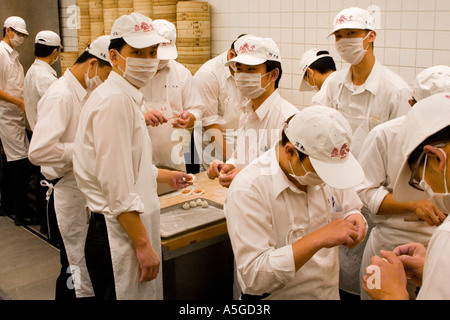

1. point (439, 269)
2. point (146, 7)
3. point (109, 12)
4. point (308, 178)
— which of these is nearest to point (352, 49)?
point (308, 178)

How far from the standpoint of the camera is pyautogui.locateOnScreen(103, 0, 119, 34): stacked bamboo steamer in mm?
5848

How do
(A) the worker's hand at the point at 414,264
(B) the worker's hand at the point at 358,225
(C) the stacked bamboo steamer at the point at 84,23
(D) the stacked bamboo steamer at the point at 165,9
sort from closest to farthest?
(A) the worker's hand at the point at 414,264
(B) the worker's hand at the point at 358,225
(D) the stacked bamboo steamer at the point at 165,9
(C) the stacked bamboo steamer at the point at 84,23

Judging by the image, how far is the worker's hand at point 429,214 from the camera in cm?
212

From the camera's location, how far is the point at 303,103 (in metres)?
4.73

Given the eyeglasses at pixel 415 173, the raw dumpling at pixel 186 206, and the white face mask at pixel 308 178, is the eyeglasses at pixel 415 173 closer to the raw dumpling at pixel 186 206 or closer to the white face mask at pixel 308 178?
the white face mask at pixel 308 178

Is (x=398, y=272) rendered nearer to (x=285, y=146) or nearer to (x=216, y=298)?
(x=285, y=146)

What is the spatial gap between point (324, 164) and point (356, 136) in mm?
1502

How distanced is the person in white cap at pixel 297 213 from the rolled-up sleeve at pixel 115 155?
52 centimetres

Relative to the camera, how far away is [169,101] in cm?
399

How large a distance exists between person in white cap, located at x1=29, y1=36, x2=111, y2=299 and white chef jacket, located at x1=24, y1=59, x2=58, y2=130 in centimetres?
161

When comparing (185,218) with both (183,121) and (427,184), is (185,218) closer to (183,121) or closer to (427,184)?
(183,121)

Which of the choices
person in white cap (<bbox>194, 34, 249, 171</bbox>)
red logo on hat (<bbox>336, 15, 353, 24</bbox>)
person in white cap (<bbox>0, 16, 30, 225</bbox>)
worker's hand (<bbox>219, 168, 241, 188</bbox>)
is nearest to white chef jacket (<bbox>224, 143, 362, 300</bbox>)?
worker's hand (<bbox>219, 168, 241, 188</bbox>)

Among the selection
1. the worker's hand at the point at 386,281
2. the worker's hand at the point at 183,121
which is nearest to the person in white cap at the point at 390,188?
the worker's hand at the point at 386,281

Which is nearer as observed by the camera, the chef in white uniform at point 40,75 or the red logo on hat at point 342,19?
the red logo on hat at point 342,19
